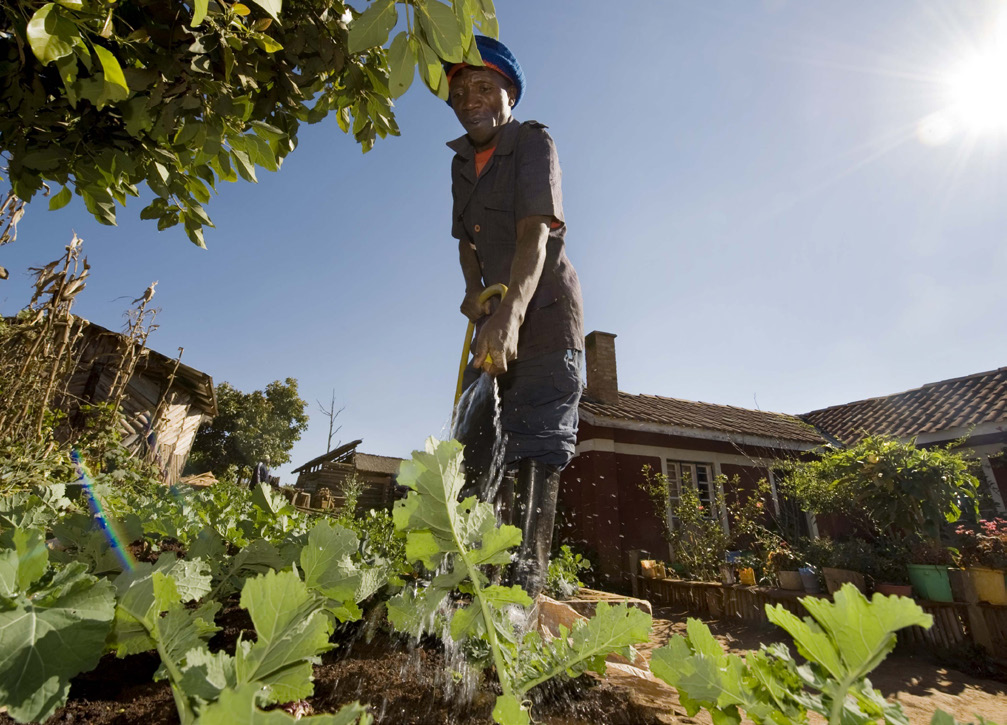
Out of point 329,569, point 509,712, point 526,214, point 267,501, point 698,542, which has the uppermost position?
point 526,214

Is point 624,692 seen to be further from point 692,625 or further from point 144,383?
point 144,383

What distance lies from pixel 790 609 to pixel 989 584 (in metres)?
2.11

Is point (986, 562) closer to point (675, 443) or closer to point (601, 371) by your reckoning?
point (675, 443)

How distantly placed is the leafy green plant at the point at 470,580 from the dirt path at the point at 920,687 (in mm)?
1032

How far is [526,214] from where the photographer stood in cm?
245

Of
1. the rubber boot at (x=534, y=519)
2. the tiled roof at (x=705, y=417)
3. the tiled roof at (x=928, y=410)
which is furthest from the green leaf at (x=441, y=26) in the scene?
the tiled roof at (x=928, y=410)

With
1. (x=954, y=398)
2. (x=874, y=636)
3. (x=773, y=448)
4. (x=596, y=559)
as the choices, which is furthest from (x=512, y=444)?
(x=954, y=398)

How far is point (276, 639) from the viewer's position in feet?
1.52

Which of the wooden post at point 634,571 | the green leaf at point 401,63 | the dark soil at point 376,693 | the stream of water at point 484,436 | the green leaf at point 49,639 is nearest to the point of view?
the green leaf at point 49,639

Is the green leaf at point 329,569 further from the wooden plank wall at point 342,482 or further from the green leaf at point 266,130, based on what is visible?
the wooden plank wall at point 342,482

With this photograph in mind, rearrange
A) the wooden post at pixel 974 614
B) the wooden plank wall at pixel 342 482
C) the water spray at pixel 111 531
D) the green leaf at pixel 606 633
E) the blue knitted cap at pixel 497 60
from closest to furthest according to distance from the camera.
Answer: the green leaf at pixel 606 633, the water spray at pixel 111 531, the blue knitted cap at pixel 497 60, the wooden post at pixel 974 614, the wooden plank wall at pixel 342 482

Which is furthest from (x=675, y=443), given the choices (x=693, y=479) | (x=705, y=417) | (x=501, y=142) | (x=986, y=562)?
(x=501, y=142)

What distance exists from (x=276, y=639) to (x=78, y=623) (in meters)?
0.18

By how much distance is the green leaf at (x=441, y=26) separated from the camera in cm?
98
